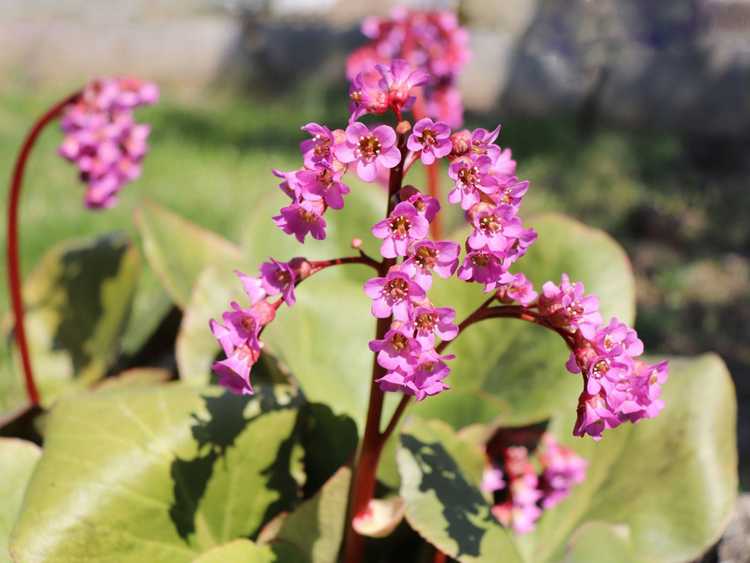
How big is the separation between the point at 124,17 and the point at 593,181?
524cm

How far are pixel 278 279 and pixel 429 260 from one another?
0.49 feet

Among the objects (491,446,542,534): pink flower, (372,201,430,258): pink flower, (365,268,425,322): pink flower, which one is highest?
(372,201,430,258): pink flower

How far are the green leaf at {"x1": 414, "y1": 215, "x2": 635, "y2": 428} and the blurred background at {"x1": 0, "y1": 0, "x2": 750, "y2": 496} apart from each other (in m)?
0.85

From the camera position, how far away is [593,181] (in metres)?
3.94

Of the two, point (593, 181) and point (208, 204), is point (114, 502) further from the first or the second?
point (593, 181)

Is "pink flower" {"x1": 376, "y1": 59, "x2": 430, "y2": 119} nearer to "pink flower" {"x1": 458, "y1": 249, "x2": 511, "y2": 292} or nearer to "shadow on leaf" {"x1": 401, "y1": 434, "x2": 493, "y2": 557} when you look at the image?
"pink flower" {"x1": 458, "y1": 249, "x2": 511, "y2": 292}

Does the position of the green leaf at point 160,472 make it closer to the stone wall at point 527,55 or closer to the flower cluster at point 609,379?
the flower cluster at point 609,379

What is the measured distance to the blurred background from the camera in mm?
3193

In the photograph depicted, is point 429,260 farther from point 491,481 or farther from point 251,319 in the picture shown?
point 491,481

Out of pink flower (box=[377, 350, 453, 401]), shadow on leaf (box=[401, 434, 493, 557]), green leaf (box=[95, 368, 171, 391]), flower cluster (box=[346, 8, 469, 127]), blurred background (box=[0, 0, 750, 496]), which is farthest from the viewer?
blurred background (box=[0, 0, 750, 496])

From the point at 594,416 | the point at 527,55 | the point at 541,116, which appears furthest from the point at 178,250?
the point at 527,55

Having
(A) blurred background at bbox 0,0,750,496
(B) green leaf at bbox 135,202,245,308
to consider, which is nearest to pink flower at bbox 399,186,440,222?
(B) green leaf at bbox 135,202,245,308

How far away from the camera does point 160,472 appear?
1.14 m

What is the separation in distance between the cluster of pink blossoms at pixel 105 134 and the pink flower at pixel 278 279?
605mm
